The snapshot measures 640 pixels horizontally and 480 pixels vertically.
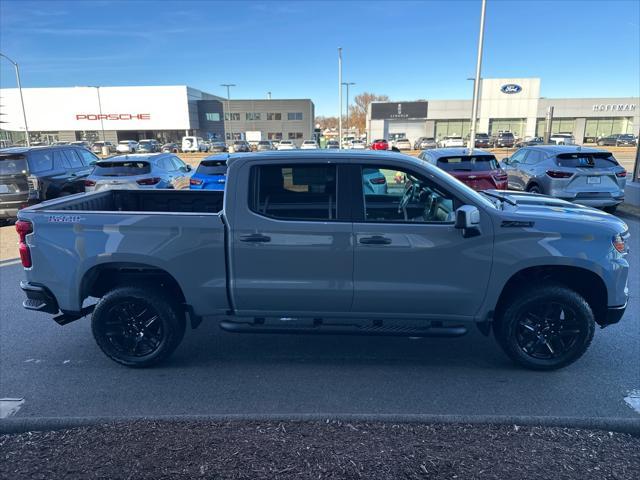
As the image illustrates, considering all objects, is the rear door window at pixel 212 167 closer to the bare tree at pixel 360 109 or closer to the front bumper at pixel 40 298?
the front bumper at pixel 40 298

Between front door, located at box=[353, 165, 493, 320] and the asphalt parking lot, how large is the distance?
0.60 m

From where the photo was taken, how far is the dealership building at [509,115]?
61.2 meters

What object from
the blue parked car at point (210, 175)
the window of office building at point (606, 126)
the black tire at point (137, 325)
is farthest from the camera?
the window of office building at point (606, 126)

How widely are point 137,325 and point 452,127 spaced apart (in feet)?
216

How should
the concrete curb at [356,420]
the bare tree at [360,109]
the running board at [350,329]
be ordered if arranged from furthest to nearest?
1. the bare tree at [360,109]
2. the running board at [350,329]
3. the concrete curb at [356,420]

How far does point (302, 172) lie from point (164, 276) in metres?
1.58

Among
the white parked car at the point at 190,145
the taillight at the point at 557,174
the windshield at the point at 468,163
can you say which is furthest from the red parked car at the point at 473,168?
the white parked car at the point at 190,145

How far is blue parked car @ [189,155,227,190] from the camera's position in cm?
1058

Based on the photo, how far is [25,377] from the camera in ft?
12.5

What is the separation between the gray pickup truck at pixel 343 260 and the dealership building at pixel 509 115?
6222 centimetres

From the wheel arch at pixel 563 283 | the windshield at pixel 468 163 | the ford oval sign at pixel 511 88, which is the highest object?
the ford oval sign at pixel 511 88

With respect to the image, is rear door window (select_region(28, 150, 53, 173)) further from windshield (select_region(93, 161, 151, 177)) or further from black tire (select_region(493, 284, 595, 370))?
black tire (select_region(493, 284, 595, 370))

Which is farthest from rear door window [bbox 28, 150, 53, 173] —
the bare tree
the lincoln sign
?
the bare tree

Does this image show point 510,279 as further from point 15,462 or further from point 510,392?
point 15,462
